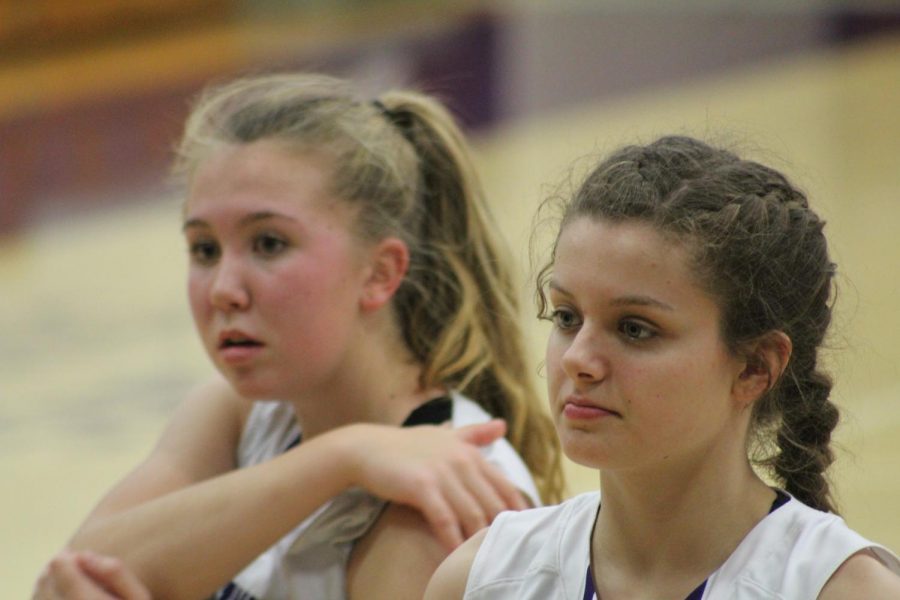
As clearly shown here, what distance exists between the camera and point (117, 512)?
2.83m

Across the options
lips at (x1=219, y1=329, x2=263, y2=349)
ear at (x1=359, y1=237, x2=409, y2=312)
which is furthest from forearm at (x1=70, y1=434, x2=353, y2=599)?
ear at (x1=359, y1=237, x2=409, y2=312)

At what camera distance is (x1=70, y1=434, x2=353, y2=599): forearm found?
255 cm

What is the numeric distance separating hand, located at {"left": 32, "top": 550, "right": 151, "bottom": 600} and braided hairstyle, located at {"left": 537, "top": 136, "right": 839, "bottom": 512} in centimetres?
107

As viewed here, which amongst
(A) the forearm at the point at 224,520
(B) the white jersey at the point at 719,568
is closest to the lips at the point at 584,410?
(B) the white jersey at the point at 719,568

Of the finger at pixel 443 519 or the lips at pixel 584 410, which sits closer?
the lips at pixel 584 410

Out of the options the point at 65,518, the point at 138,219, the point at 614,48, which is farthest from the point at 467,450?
the point at 614,48

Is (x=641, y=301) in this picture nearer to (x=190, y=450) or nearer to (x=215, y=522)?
(x=215, y=522)

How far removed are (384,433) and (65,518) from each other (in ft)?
10.6

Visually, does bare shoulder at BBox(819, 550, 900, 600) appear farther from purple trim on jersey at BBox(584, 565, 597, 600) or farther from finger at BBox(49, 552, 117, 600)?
finger at BBox(49, 552, 117, 600)

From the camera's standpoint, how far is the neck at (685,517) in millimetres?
1870

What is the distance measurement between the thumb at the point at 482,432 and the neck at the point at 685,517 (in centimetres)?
71

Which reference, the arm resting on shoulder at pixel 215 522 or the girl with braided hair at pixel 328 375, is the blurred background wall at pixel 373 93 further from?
the arm resting on shoulder at pixel 215 522

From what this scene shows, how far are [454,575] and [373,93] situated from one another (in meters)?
1.44

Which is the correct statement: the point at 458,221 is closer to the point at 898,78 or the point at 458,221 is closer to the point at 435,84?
the point at 435,84
